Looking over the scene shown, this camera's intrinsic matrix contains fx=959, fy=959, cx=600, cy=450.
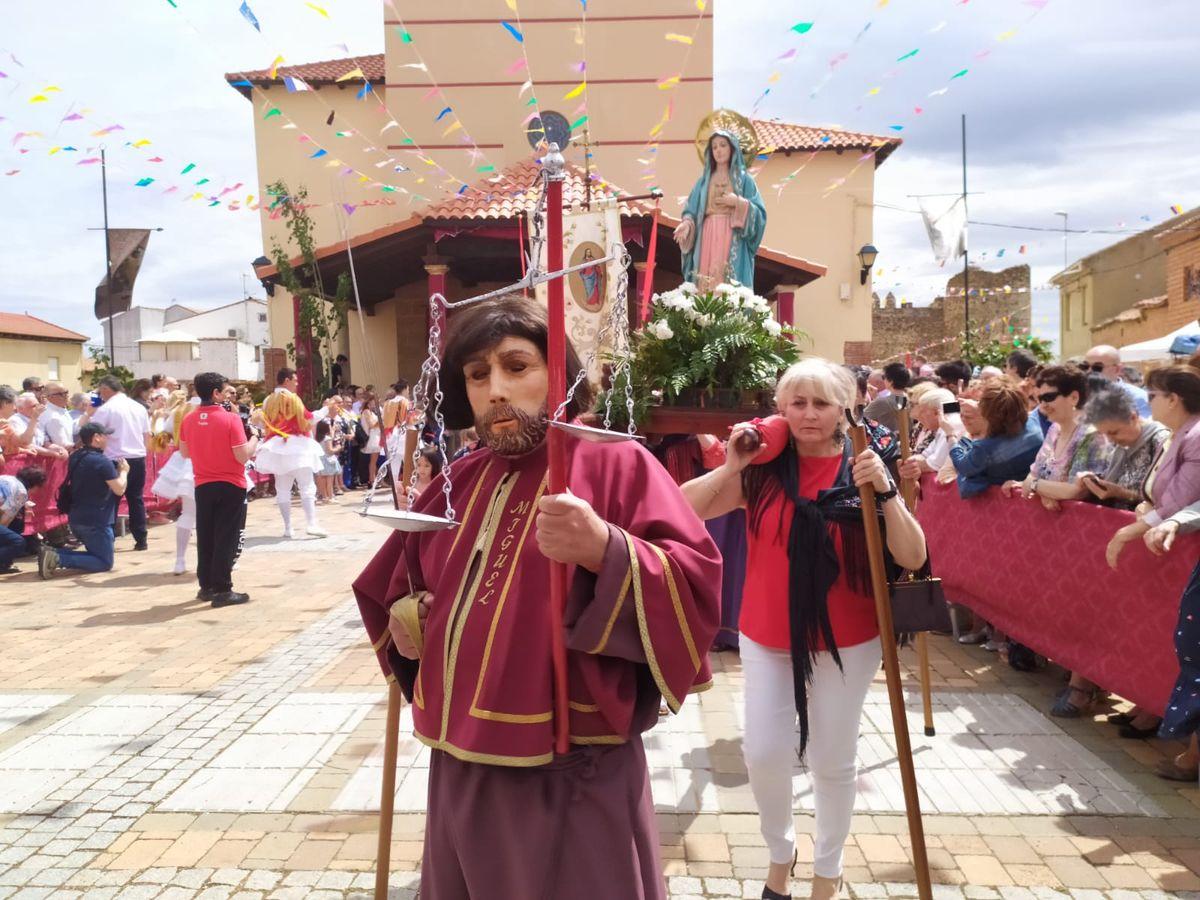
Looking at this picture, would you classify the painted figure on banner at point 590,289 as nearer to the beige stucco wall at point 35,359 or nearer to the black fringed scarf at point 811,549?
the black fringed scarf at point 811,549

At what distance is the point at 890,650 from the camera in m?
3.00

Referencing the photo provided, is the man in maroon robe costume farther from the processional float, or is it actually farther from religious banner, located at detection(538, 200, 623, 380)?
religious banner, located at detection(538, 200, 623, 380)

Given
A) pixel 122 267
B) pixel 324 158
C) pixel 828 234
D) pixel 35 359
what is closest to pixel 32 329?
pixel 35 359

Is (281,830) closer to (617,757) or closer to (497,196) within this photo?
(617,757)

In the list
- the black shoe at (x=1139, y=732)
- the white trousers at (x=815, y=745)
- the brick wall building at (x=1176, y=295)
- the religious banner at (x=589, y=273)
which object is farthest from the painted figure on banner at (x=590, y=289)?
the brick wall building at (x=1176, y=295)

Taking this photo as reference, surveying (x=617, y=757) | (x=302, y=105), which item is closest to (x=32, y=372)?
(x=302, y=105)

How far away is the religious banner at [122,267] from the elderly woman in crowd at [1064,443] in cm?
2368

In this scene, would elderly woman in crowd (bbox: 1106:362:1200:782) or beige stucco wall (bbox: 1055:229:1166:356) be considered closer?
elderly woman in crowd (bbox: 1106:362:1200:782)

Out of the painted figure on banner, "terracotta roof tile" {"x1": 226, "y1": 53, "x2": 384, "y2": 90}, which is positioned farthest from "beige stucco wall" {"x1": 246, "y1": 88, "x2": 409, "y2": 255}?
the painted figure on banner

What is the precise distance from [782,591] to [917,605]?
43 cm

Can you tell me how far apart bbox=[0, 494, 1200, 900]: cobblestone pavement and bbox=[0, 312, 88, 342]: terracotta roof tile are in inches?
1887

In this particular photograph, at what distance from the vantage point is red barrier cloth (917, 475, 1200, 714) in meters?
4.29

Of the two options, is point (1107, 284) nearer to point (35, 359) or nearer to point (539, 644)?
point (539, 644)

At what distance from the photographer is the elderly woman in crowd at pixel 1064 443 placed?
16.7ft
